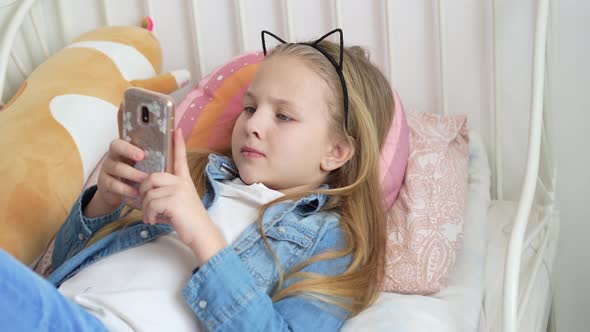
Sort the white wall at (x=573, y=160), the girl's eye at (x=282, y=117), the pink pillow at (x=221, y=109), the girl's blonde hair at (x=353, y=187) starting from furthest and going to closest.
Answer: the white wall at (x=573, y=160)
the pink pillow at (x=221, y=109)
the girl's eye at (x=282, y=117)
the girl's blonde hair at (x=353, y=187)

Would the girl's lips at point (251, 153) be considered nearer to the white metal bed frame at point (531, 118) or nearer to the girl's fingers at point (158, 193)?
the girl's fingers at point (158, 193)

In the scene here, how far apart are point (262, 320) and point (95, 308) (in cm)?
20

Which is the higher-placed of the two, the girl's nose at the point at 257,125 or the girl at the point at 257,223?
the girl's nose at the point at 257,125

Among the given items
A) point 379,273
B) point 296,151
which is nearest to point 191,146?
point 296,151

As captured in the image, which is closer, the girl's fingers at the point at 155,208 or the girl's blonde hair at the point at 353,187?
the girl's fingers at the point at 155,208

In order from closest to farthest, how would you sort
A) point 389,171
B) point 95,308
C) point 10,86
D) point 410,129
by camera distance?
point 95,308 < point 389,171 < point 410,129 < point 10,86

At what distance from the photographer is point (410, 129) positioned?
1273 mm

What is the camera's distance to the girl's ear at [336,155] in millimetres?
1111

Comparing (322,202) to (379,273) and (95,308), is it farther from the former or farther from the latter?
(95,308)

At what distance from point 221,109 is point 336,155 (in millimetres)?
289

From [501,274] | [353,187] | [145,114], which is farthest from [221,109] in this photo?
[501,274]

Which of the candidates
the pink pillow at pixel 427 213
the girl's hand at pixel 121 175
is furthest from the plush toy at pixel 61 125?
the pink pillow at pixel 427 213

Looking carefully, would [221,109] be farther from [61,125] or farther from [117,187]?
[117,187]

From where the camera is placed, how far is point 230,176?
1.13 meters
